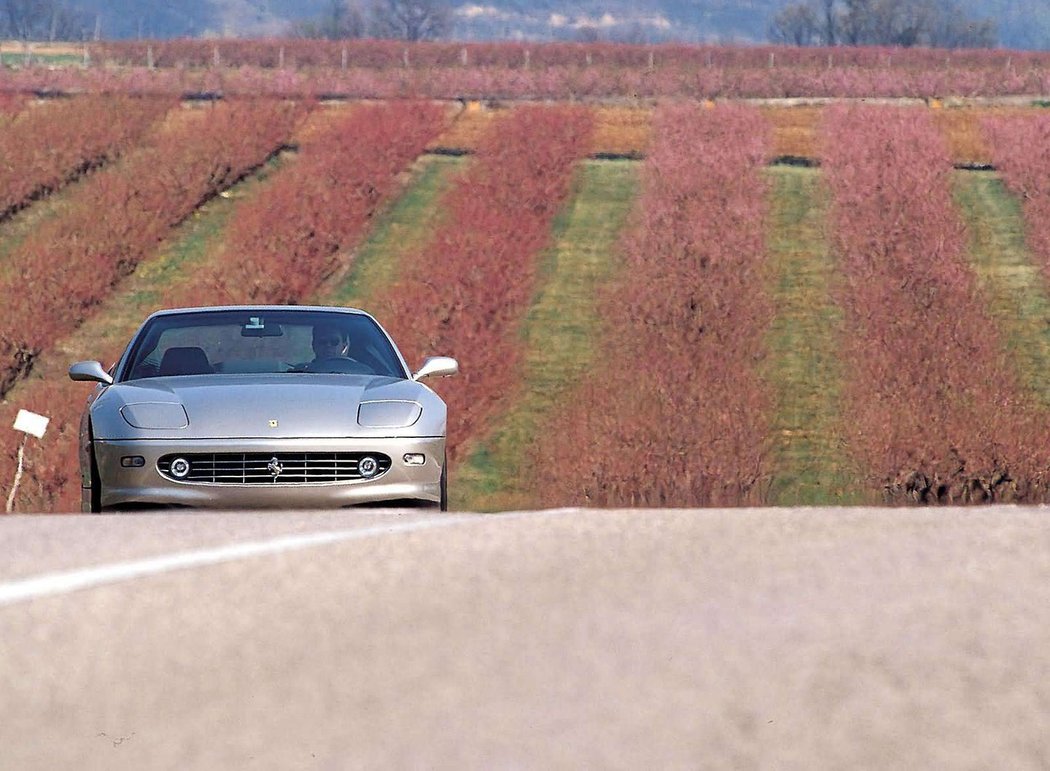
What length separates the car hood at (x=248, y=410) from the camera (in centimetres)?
1086

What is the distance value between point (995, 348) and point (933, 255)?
4.34 meters

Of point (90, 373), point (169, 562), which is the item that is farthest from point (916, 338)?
point (169, 562)

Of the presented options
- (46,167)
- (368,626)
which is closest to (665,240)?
(46,167)

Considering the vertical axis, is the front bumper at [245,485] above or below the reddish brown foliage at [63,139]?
above

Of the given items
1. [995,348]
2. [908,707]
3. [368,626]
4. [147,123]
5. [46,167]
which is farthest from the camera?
[147,123]

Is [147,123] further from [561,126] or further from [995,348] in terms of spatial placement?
[995,348]

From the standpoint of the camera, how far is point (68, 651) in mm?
5914

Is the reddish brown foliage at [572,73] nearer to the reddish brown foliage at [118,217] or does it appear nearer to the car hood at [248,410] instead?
the reddish brown foliage at [118,217]

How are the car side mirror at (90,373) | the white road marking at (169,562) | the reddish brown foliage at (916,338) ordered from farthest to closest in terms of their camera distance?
the reddish brown foliage at (916,338) → the car side mirror at (90,373) → the white road marking at (169,562)

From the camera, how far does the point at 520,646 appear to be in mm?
6172

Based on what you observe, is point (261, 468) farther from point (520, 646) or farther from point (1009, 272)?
point (1009, 272)

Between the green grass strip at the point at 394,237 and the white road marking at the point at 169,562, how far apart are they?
22.7 metres

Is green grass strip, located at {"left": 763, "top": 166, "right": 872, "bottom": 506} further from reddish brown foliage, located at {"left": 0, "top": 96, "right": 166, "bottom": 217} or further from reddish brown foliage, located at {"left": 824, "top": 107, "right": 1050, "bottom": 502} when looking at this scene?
reddish brown foliage, located at {"left": 0, "top": 96, "right": 166, "bottom": 217}

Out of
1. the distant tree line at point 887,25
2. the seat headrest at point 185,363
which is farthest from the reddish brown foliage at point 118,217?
the distant tree line at point 887,25
